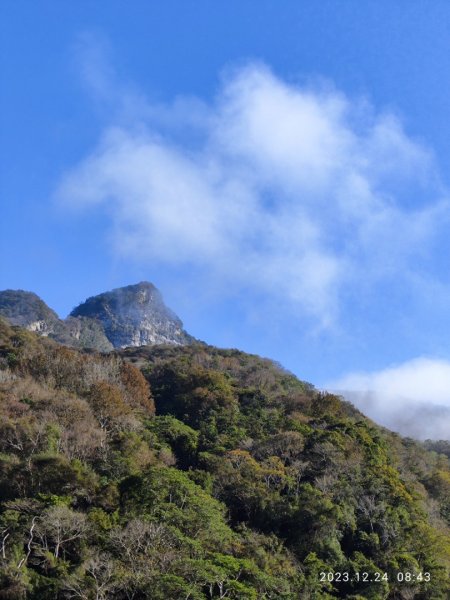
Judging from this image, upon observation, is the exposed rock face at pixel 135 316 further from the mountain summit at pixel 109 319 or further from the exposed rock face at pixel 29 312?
the exposed rock face at pixel 29 312

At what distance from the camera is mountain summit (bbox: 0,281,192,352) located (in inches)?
4656

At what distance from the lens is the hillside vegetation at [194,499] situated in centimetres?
2125

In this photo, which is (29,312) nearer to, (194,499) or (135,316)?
(135,316)

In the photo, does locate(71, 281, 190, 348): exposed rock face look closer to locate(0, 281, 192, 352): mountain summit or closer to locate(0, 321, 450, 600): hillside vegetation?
locate(0, 281, 192, 352): mountain summit

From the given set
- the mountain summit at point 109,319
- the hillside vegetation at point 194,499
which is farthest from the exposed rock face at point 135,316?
the hillside vegetation at point 194,499

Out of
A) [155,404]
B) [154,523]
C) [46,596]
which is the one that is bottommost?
[46,596]

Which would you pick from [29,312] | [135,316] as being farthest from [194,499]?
[135,316]

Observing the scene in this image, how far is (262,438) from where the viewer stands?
40656mm

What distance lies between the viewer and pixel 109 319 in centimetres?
14012

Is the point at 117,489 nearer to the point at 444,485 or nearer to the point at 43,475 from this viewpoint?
the point at 43,475

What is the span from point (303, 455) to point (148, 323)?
110 m

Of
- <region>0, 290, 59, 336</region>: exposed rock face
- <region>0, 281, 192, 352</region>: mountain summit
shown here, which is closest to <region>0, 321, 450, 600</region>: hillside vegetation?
<region>0, 281, 192, 352</region>: mountain summit

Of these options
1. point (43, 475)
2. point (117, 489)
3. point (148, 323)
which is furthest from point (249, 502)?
point (148, 323)

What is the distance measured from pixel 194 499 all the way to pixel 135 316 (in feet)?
391
